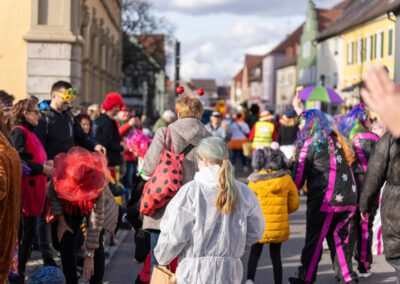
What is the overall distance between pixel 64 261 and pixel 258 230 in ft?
7.31

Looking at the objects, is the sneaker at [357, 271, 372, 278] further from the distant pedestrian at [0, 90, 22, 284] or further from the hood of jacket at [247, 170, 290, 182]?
the distant pedestrian at [0, 90, 22, 284]

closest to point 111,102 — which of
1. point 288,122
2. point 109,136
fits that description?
point 109,136

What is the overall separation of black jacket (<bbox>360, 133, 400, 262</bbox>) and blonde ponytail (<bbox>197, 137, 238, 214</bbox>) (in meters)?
1.30

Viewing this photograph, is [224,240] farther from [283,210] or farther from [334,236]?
[334,236]

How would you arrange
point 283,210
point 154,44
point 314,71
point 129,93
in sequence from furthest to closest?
point 129,93, point 154,44, point 314,71, point 283,210

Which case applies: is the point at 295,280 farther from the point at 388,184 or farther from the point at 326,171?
the point at 388,184

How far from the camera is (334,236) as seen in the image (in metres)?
8.16

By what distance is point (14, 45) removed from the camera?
57.8ft

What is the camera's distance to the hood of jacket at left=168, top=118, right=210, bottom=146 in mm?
6570

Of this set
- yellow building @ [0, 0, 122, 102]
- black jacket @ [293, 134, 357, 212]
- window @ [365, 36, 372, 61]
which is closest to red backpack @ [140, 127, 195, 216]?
black jacket @ [293, 134, 357, 212]

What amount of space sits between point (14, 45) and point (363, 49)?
34.7 metres

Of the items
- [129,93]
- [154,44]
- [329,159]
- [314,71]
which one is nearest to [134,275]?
[329,159]

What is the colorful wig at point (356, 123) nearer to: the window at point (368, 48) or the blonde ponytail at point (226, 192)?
the blonde ponytail at point (226, 192)

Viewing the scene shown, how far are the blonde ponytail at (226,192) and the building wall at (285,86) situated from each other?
76823 millimetres
